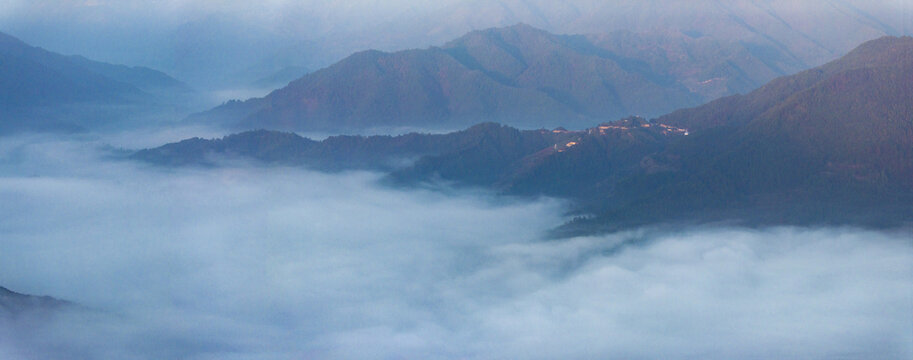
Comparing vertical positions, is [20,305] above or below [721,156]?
below

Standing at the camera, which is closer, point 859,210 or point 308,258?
point 859,210

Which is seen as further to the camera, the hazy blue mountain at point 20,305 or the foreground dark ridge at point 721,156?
the foreground dark ridge at point 721,156

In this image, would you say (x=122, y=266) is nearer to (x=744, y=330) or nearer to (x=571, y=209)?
(x=571, y=209)

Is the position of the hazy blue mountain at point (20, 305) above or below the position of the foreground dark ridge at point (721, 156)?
below

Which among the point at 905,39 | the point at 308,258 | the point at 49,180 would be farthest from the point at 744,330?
the point at 49,180

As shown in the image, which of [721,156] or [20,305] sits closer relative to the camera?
[20,305]

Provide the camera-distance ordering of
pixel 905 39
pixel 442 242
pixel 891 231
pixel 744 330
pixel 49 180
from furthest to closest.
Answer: pixel 49 180 < pixel 905 39 < pixel 442 242 < pixel 891 231 < pixel 744 330

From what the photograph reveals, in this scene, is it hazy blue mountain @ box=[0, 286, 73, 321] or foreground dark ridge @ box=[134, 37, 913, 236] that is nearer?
hazy blue mountain @ box=[0, 286, 73, 321]

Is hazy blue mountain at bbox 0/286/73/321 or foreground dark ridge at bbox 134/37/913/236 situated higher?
foreground dark ridge at bbox 134/37/913/236
